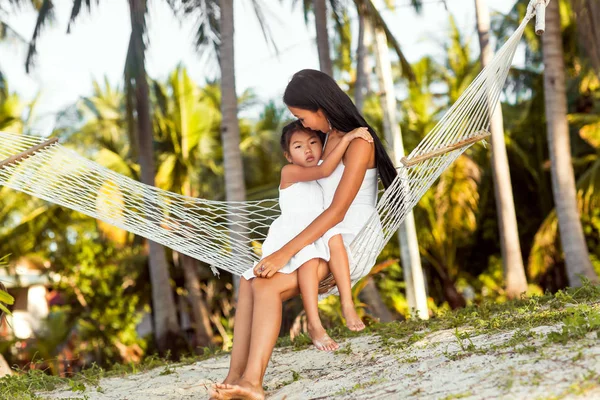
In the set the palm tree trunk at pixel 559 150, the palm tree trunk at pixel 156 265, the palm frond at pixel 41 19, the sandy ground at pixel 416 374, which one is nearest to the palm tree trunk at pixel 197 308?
the palm tree trunk at pixel 156 265

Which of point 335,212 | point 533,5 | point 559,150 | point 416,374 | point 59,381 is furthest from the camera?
point 559,150

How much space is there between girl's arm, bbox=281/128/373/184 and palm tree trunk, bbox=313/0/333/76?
14.0 ft

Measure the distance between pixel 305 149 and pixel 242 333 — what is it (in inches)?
26.8

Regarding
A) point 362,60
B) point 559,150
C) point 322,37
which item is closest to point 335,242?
point 559,150

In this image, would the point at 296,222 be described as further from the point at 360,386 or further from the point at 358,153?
the point at 360,386

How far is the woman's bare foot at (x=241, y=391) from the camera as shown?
240cm

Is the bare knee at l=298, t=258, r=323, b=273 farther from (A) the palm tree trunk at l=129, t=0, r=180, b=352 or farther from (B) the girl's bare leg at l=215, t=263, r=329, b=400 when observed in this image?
(A) the palm tree trunk at l=129, t=0, r=180, b=352

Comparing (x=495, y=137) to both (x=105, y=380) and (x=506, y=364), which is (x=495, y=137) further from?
(x=506, y=364)

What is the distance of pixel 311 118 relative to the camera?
2.77 meters

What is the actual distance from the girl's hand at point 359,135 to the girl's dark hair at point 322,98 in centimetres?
8

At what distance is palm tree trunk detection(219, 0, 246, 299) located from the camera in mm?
6230

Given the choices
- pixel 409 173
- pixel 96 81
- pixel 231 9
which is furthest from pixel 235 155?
pixel 96 81

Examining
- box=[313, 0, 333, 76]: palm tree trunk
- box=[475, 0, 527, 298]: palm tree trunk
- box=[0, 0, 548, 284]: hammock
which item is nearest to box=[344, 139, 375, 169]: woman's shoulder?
box=[0, 0, 548, 284]: hammock

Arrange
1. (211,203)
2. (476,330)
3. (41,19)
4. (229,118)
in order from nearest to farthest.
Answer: (476,330) < (211,203) < (229,118) < (41,19)
